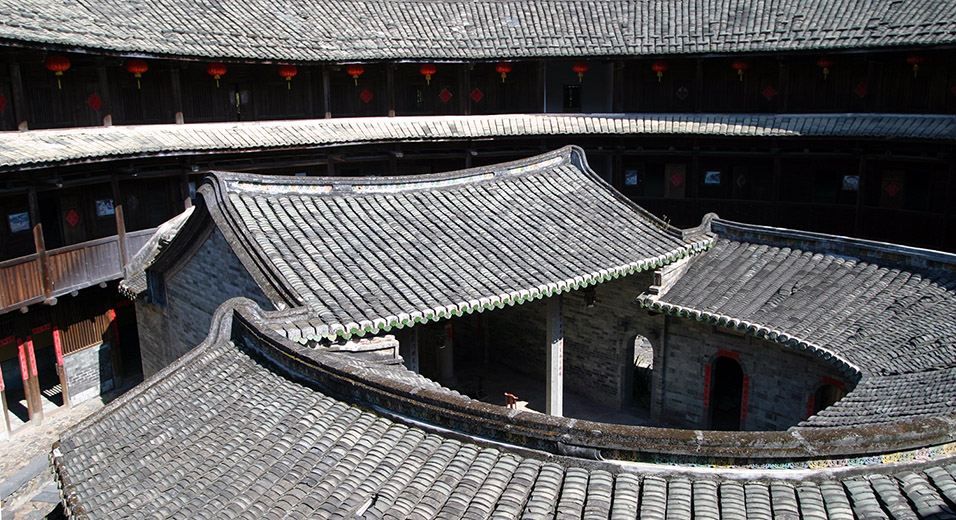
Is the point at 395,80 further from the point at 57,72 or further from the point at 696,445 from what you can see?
the point at 696,445

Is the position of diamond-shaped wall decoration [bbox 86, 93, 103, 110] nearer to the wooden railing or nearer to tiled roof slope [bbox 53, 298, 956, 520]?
the wooden railing

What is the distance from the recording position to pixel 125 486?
8266 millimetres

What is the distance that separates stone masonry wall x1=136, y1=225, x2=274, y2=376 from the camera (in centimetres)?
1354

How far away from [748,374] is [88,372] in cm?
1713

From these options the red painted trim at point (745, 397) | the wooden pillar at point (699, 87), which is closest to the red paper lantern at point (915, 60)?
the wooden pillar at point (699, 87)

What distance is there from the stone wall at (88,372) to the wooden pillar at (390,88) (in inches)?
435

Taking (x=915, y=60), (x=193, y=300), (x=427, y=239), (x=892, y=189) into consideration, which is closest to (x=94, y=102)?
(x=193, y=300)

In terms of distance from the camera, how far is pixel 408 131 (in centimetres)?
2444

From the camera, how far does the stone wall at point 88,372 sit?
69.0 ft

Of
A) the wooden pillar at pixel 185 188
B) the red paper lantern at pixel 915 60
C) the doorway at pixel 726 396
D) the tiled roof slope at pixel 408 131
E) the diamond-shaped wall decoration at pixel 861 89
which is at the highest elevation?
the red paper lantern at pixel 915 60

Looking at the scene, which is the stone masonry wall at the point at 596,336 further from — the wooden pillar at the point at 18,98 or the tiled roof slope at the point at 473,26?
the wooden pillar at the point at 18,98

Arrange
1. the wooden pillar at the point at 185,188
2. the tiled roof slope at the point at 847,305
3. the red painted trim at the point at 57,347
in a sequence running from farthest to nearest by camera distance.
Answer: the wooden pillar at the point at 185,188
the red painted trim at the point at 57,347
the tiled roof slope at the point at 847,305

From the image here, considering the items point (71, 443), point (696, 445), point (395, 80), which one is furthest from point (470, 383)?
point (696, 445)

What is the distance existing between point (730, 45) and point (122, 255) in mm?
18284
